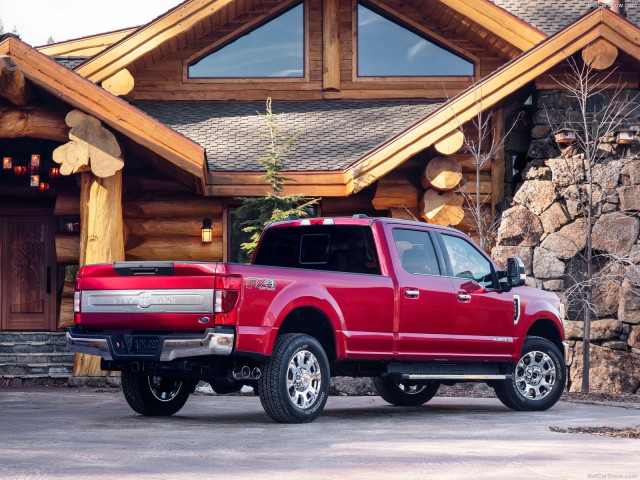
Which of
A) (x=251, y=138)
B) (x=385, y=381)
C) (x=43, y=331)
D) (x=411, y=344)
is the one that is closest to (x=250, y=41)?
(x=251, y=138)

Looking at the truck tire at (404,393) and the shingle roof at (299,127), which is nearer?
the truck tire at (404,393)

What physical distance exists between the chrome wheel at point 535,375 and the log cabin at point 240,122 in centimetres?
550

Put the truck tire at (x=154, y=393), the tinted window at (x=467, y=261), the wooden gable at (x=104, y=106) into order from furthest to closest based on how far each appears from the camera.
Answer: the wooden gable at (x=104, y=106) < the tinted window at (x=467, y=261) < the truck tire at (x=154, y=393)

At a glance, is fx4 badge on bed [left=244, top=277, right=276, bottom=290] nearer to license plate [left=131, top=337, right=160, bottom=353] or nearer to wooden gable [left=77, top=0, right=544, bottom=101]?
license plate [left=131, top=337, right=160, bottom=353]

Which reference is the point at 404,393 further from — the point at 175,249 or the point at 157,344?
the point at 175,249

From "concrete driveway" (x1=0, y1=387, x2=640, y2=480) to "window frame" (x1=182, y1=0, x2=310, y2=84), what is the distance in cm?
938

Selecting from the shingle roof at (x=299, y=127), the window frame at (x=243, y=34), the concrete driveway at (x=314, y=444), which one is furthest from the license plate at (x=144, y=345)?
the window frame at (x=243, y=34)

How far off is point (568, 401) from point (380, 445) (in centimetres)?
636

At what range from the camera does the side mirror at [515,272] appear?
11328mm

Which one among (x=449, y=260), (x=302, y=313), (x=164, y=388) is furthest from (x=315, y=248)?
(x=164, y=388)

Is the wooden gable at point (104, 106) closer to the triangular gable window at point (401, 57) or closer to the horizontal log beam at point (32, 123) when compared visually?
the horizontal log beam at point (32, 123)

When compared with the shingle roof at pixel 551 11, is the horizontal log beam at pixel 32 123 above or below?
below

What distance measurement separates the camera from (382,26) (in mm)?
20391

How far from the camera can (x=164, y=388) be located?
1088 cm
